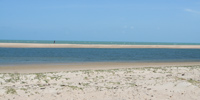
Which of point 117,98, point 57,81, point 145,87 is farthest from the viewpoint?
point 57,81

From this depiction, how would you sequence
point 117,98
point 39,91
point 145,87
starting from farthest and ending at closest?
point 145,87 → point 39,91 → point 117,98

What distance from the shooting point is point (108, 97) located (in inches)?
339

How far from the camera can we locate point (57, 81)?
1209cm

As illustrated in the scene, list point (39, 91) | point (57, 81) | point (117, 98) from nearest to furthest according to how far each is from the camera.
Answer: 1. point (117, 98)
2. point (39, 91)
3. point (57, 81)

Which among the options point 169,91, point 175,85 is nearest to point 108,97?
point 169,91

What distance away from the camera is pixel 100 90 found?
9.48 m

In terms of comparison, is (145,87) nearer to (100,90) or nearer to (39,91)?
(100,90)

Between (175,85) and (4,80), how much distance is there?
7907 mm

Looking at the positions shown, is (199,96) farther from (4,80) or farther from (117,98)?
(4,80)

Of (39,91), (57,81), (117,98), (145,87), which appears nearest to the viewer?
(117,98)

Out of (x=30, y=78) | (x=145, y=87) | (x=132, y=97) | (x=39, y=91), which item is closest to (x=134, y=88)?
(x=145, y=87)

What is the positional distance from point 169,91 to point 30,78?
704 cm

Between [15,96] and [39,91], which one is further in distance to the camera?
Result: [39,91]

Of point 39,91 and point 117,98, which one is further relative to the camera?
point 39,91
